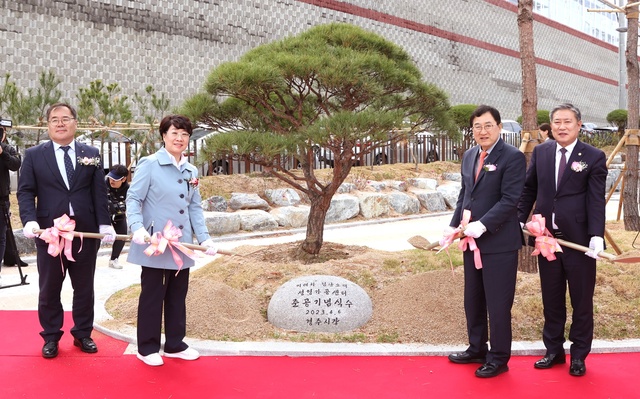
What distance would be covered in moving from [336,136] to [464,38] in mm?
23537

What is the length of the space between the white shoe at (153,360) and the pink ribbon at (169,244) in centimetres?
59

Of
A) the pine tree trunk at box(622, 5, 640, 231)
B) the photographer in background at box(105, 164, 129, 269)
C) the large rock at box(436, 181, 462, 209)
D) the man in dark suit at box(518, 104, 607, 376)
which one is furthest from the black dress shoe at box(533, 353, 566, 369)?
the large rock at box(436, 181, 462, 209)

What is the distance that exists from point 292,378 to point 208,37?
1511 centimetres

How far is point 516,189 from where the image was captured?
4.12 m

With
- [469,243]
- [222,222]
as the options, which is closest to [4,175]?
[222,222]

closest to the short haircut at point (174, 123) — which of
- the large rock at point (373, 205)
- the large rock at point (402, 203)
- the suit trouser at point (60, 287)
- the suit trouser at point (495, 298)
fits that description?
the suit trouser at point (60, 287)

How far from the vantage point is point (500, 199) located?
418 cm

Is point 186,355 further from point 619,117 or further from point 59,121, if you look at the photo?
point 619,117

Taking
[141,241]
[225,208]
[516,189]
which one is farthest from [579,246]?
[225,208]

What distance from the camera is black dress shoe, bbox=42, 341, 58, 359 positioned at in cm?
444

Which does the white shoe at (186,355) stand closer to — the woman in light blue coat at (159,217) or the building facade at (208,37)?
the woman in light blue coat at (159,217)

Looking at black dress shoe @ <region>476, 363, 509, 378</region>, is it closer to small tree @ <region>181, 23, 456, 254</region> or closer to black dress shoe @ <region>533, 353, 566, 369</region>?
black dress shoe @ <region>533, 353, 566, 369</region>

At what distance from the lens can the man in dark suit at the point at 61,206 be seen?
4500mm

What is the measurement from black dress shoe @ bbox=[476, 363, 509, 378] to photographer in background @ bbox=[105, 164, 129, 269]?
519cm
